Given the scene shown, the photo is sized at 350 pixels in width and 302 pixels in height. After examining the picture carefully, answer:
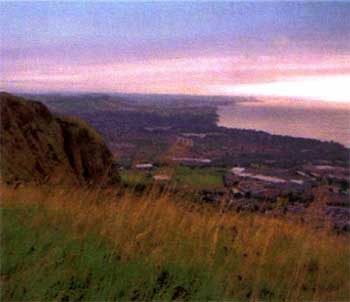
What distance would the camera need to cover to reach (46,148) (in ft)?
36.7

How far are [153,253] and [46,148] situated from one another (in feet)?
20.5

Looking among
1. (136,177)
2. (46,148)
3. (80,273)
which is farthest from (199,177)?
(80,273)

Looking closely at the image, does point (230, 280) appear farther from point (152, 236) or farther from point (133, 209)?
point (133, 209)

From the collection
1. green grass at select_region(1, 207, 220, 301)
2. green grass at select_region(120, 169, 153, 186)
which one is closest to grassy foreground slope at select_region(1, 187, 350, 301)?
green grass at select_region(1, 207, 220, 301)

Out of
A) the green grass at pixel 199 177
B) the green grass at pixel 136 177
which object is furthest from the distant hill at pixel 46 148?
the green grass at pixel 199 177

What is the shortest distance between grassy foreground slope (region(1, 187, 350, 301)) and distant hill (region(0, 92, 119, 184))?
261 cm

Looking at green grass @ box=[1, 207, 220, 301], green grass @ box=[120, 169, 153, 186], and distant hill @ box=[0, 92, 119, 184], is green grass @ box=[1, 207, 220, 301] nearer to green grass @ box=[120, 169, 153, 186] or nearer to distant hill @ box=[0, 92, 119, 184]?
green grass @ box=[120, 169, 153, 186]

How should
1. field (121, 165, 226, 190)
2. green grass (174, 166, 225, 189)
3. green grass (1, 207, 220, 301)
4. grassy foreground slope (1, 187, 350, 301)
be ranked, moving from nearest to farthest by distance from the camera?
green grass (1, 207, 220, 301), grassy foreground slope (1, 187, 350, 301), field (121, 165, 226, 190), green grass (174, 166, 225, 189)

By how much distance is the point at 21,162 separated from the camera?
32.9ft

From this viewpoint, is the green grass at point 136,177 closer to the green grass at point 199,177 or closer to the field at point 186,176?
the field at point 186,176

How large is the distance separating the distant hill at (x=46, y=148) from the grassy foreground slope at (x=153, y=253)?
261cm

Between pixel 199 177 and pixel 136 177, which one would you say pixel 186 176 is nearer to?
pixel 199 177

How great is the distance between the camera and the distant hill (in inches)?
A: 394

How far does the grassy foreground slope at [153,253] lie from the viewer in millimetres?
4691
